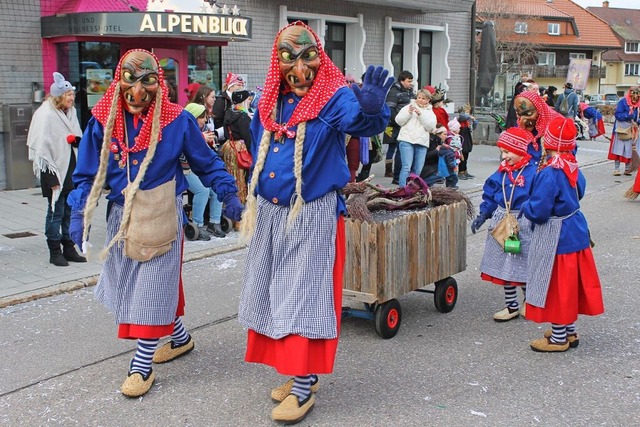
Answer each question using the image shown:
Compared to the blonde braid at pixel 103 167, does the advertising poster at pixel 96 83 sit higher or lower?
higher

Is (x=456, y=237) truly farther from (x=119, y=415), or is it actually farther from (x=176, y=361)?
(x=119, y=415)

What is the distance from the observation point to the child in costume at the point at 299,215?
4.06 metres

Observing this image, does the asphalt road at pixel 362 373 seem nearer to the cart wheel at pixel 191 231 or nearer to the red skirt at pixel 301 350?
the red skirt at pixel 301 350

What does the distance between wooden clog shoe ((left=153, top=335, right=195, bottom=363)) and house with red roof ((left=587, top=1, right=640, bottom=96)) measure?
7491 centimetres

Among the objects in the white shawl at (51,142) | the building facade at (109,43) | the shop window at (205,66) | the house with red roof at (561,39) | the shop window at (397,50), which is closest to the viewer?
the white shawl at (51,142)

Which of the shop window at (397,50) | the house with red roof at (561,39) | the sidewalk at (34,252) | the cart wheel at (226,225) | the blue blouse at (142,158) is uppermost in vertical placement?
the house with red roof at (561,39)

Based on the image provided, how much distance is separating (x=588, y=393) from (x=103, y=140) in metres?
3.12

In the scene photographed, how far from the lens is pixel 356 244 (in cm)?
532

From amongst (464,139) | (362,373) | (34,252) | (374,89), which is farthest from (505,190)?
(464,139)

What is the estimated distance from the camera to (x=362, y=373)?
15.7 feet

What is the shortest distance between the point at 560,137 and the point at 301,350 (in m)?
2.31

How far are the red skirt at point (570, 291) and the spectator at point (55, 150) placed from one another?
451 cm

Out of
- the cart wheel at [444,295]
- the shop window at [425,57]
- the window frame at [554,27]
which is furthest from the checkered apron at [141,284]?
the window frame at [554,27]

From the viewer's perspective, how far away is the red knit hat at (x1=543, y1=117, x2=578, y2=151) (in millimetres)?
5121
